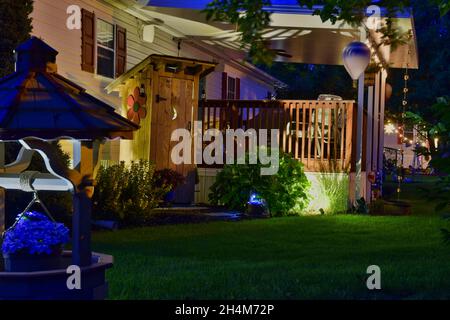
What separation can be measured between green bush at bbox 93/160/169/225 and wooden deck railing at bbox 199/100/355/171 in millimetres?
3663

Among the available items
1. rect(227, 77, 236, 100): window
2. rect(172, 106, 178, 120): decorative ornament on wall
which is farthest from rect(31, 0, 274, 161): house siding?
rect(227, 77, 236, 100): window

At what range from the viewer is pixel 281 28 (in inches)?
588

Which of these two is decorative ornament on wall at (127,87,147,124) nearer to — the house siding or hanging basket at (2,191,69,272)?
the house siding

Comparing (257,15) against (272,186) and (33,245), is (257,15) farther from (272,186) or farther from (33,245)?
(272,186)

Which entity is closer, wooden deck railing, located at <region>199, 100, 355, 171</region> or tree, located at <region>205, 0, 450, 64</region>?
tree, located at <region>205, 0, 450, 64</region>

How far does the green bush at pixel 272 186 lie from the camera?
13.0m

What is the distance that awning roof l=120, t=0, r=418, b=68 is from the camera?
44.7ft

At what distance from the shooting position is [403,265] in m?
7.49

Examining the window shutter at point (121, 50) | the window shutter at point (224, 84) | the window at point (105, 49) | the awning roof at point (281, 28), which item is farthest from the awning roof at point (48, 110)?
the window shutter at point (224, 84)

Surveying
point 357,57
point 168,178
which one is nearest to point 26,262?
point 168,178

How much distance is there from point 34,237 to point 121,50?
10.1m

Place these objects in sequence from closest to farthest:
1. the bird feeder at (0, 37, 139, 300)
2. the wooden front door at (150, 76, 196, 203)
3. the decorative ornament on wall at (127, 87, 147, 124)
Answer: the bird feeder at (0, 37, 139, 300) → the decorative ornament on wall at (127, 87, 147, 124) → the wooden front door at (150, 76, 196, 203)

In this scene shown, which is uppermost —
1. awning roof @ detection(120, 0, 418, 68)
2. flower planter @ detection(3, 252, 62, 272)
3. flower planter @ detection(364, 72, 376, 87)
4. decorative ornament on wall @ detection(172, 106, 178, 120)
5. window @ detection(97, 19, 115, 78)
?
awning roof @ detection(120, 0, 418, 68)
